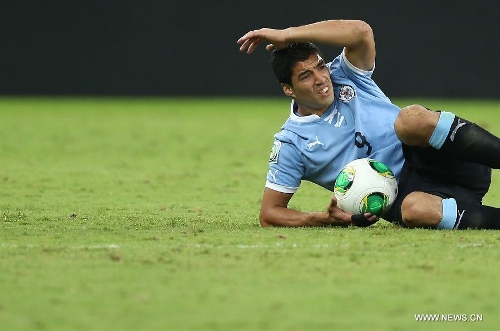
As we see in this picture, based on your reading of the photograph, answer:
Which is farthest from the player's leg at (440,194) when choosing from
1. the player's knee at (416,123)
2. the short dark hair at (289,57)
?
the short dark hair at (289,57)

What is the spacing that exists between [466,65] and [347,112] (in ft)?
54.4

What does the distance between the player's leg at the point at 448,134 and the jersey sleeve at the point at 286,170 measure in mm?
722

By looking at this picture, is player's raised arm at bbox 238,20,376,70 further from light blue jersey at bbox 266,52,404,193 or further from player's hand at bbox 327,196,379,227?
player's hand at bbox 327,196,379,227

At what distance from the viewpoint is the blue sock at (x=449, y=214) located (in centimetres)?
621

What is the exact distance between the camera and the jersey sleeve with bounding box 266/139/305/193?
6.57 metres

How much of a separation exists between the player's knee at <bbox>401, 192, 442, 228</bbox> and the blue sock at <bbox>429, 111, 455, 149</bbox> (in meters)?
0.34

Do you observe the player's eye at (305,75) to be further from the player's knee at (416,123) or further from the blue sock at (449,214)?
the blue sock at (449,214)

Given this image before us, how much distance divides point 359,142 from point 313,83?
1.58ft

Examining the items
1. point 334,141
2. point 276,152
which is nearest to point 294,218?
point 276,152

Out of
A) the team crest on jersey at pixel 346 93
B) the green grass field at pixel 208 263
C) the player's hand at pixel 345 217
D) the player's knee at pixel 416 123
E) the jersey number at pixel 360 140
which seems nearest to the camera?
the green grass field at pixel 208 263

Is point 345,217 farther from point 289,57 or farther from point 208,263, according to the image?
point 208,263

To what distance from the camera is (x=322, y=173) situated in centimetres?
670

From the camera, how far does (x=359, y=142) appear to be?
660cm

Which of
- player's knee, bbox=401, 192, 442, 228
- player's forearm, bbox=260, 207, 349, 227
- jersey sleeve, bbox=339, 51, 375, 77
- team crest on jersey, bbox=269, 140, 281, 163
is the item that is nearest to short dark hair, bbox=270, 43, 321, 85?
jersey sleeve, bbox=339, 51, 375, 77
